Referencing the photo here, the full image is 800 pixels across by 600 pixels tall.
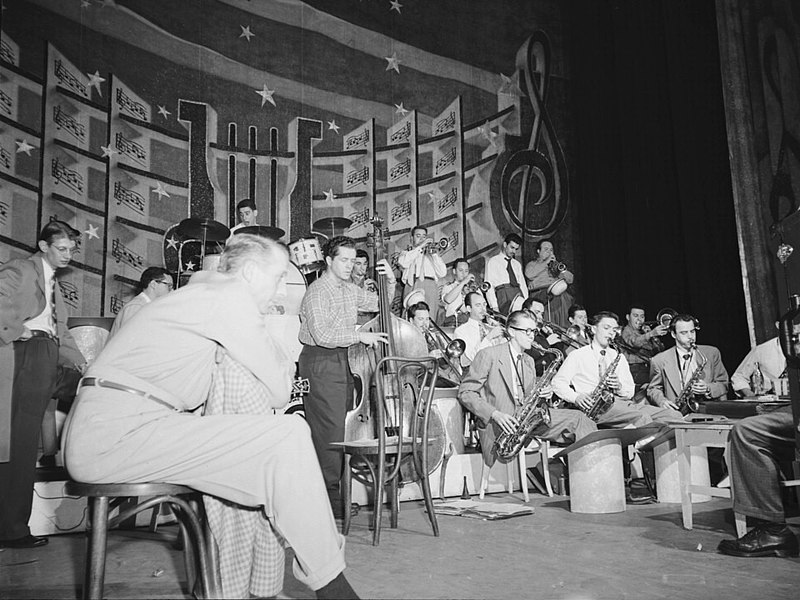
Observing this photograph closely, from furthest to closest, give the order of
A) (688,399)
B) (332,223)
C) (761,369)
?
(332,223), (688,399), (761,369)

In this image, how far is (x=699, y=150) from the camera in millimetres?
8219

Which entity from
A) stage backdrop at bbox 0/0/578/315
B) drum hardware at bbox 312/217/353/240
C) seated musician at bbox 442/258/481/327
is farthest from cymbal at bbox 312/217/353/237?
Answer: seated musician at bbox 442/258/481/327

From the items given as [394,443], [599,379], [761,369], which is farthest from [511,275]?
[394,443]

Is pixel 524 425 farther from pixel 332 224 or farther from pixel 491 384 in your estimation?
pixel 332 224

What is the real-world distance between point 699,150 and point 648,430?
4.80 m

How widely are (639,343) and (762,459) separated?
468cm

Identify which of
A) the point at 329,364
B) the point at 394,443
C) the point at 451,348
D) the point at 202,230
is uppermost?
the point at 202,230

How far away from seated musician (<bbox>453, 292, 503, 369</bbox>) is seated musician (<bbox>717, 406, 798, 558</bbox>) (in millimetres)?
3654

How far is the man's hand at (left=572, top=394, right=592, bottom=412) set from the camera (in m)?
4.88

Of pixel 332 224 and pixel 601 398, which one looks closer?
pixel 601 398

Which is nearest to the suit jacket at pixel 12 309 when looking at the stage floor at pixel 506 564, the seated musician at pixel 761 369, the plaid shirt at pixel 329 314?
the stage floor at pixel 506 564

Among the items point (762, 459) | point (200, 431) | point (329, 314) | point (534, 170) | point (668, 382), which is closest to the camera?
point (200, 431)

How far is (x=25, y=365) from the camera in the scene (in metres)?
3.71

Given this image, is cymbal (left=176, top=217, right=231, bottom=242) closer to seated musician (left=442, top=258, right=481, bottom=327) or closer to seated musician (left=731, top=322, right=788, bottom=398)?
seated musician (left=442, top=258, right=481, bottom=327)
